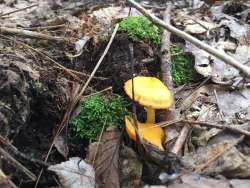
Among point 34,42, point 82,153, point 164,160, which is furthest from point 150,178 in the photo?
point 34,42

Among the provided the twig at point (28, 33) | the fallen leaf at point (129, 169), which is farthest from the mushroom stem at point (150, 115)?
the twig at point (28, 33)

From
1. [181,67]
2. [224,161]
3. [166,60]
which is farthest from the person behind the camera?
[181,67]

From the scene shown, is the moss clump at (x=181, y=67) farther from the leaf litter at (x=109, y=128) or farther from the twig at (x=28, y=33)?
the twig at (x=28, y=33)

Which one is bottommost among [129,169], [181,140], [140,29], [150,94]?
[129,169]

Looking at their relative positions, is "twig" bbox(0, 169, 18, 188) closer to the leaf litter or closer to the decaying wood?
the leaf litter

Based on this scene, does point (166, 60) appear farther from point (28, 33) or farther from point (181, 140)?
point (28, 33)

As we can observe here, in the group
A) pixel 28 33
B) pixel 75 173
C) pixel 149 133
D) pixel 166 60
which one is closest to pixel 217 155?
pixel 149 133
